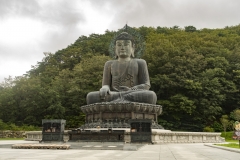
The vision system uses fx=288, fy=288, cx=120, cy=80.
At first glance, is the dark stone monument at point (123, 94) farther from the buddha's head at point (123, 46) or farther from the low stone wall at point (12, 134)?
the low stone wall at point (12, 134)

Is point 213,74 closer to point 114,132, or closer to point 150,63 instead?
point 150,63

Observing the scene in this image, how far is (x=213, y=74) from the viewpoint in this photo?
1114 inches

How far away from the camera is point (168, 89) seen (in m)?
29.1

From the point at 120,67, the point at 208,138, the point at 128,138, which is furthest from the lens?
the point at 120,67

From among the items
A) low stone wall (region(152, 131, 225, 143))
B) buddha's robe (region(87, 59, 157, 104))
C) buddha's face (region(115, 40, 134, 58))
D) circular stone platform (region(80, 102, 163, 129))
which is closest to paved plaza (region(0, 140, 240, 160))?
low stone wall (region(152, 131, 225, 143))

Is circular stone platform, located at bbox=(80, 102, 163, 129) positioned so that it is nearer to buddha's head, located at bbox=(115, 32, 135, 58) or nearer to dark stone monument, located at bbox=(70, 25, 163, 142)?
dark stone monument, located at bbox=(70, 25, 163, 142)

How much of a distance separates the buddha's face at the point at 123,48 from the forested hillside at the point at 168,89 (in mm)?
10582

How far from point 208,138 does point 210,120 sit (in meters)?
12.7

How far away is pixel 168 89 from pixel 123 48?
1287 centimetres

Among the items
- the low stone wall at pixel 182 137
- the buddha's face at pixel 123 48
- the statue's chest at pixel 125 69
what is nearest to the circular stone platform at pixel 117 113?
the low stone wall at pixel 182 137

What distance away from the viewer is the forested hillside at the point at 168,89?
2664cm

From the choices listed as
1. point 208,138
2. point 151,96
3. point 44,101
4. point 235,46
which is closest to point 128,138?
point 151,96

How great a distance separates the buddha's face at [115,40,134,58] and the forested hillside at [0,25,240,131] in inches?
417

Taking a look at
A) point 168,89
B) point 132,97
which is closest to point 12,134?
point 132,97
